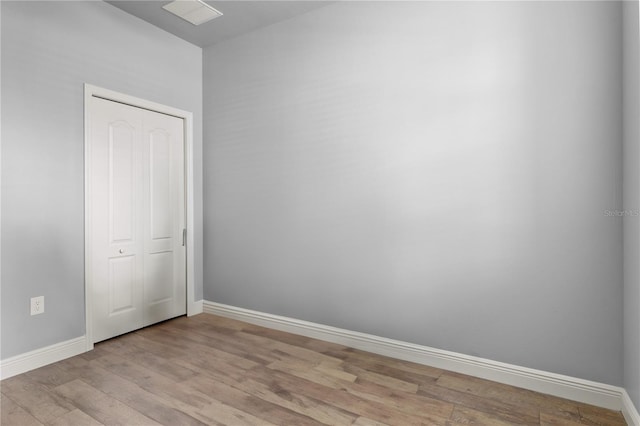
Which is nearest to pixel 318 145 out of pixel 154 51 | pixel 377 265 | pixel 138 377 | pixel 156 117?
pixel 377 265

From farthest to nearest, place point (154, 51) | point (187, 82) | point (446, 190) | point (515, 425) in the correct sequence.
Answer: point (187, 82) < point (154, 51) < point (446, 190) < point (515, 425)

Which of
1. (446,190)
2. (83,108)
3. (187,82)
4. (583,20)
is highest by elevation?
(187,82)

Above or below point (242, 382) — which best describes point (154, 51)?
above

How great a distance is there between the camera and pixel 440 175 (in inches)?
99.3

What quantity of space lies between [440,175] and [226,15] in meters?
2.36

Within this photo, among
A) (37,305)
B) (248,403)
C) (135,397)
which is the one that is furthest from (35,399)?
(248,403)

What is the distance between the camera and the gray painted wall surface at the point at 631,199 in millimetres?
1758

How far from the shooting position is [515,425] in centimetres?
188

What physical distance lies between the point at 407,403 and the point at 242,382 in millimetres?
1049

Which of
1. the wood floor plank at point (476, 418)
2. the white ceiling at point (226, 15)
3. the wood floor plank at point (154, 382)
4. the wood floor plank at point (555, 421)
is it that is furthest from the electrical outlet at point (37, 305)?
the wood floor plank at point (555, 421)

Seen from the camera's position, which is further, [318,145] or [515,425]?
[318,145]

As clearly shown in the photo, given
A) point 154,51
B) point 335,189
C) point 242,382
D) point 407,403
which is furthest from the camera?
point 154,51

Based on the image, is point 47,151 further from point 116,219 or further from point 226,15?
point 226,15

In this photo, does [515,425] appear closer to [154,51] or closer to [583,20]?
[583,20]
